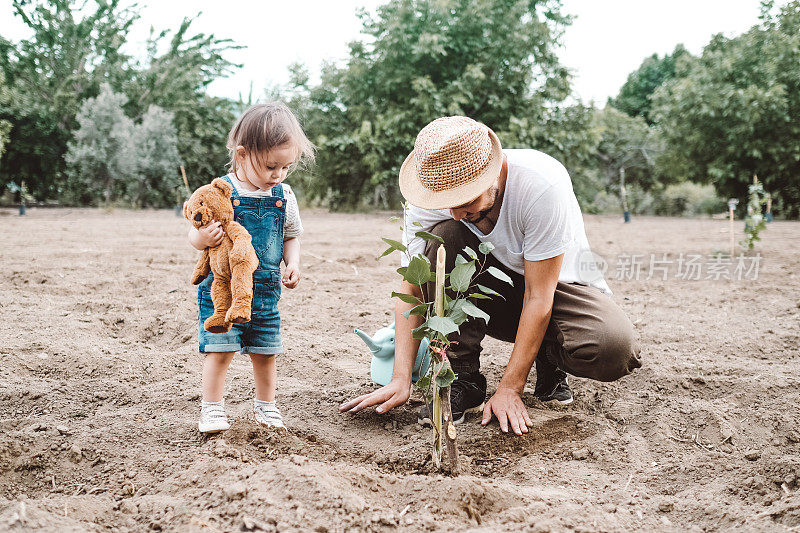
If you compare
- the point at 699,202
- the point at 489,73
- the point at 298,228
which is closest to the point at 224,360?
the point at 298,228

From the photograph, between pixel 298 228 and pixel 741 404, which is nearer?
pixel 298 228

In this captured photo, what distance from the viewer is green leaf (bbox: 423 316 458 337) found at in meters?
1.44

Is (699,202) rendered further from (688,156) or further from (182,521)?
(182,521)

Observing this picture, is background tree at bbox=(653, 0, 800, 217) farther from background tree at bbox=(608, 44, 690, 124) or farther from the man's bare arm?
the man's bare arm

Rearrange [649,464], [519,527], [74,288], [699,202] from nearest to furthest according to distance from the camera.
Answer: [519,527], [649,464], [74,288], [699,202]

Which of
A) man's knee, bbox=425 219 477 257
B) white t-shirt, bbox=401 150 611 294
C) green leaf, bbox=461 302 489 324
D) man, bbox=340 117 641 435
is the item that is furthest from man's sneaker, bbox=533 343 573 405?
green leaf, bbox=461 302 489 324

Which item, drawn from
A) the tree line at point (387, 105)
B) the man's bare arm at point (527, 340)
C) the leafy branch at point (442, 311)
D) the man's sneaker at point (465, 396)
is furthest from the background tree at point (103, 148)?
the leafy branch at point (442, 311)

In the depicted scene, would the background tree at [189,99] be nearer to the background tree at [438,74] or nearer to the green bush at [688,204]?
the background tree at [438,74]

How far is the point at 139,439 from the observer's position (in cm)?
188

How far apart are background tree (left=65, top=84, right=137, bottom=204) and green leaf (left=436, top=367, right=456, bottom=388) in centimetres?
1367

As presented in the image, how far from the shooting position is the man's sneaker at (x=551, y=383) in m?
2.36

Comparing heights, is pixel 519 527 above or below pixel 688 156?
below

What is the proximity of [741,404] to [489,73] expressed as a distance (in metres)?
11.0

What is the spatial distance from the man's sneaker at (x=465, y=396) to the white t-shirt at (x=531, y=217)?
0.46 meters
